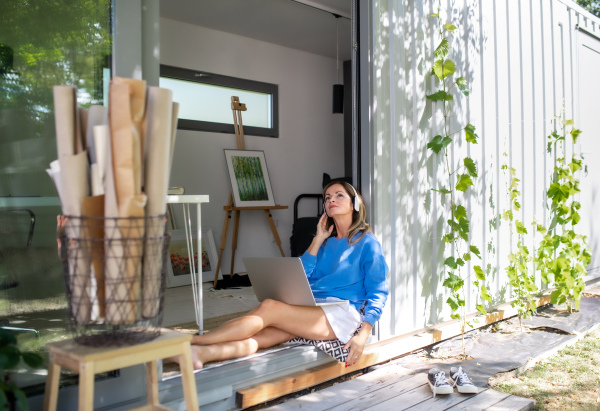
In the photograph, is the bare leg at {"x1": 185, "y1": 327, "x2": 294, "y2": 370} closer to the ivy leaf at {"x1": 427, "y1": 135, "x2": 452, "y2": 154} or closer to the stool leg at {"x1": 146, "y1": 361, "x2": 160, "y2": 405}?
the stool leg at {"x1": 146, "y1": 361, "x2": 160, "y2": 405}

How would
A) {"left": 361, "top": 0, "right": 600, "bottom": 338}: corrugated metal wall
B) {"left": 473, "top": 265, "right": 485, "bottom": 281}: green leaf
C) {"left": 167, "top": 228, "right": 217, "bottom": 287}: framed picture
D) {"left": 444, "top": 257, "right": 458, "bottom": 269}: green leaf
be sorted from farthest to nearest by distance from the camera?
{"left": 167, "top": 228, "right": 217, "bottom": 287}: framed picture
{"left": 473, "top": 265, "right": 485, "bottom": 281}: green leaf
{"left": 444, "top": 257, "right": 458, "bottom": 269}: green leaf
{"left": 361, "top": 0, "right": 600, "bottom": 338}: corrugated metal wall

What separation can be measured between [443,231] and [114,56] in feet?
8.08

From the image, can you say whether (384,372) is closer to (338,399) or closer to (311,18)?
(338,399)

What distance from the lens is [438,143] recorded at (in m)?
3.46

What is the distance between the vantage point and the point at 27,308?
200 cm

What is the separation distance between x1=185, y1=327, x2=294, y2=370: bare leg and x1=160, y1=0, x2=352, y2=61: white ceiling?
3.29 m

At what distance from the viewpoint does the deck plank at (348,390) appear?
2.48 m

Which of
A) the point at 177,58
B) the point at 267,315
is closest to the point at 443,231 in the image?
the point at 267,315

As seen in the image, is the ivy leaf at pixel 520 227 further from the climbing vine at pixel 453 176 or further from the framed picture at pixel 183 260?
the framed picture at pixel 183 260

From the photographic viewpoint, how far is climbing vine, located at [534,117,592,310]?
4488mm

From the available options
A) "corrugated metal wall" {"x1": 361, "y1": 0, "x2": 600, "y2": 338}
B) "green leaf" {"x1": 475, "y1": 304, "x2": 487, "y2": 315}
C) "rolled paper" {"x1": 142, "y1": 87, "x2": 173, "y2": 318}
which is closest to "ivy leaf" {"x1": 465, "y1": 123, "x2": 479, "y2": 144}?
"corrugated metal wall" {"x1": 361, "y1": 0, "x2": 600, "y2": 338}

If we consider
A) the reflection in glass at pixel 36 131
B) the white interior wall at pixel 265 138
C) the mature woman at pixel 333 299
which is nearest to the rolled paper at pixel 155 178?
the reflection in glass at pixel 36 131

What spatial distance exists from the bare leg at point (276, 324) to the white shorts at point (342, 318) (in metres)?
0.03

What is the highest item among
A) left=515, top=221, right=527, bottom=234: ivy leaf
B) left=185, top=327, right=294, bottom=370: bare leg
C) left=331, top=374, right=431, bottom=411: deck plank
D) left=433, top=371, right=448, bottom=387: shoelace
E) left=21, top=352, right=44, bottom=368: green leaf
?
left=515, top=221, right=527, bottom=234: ivy leaf
